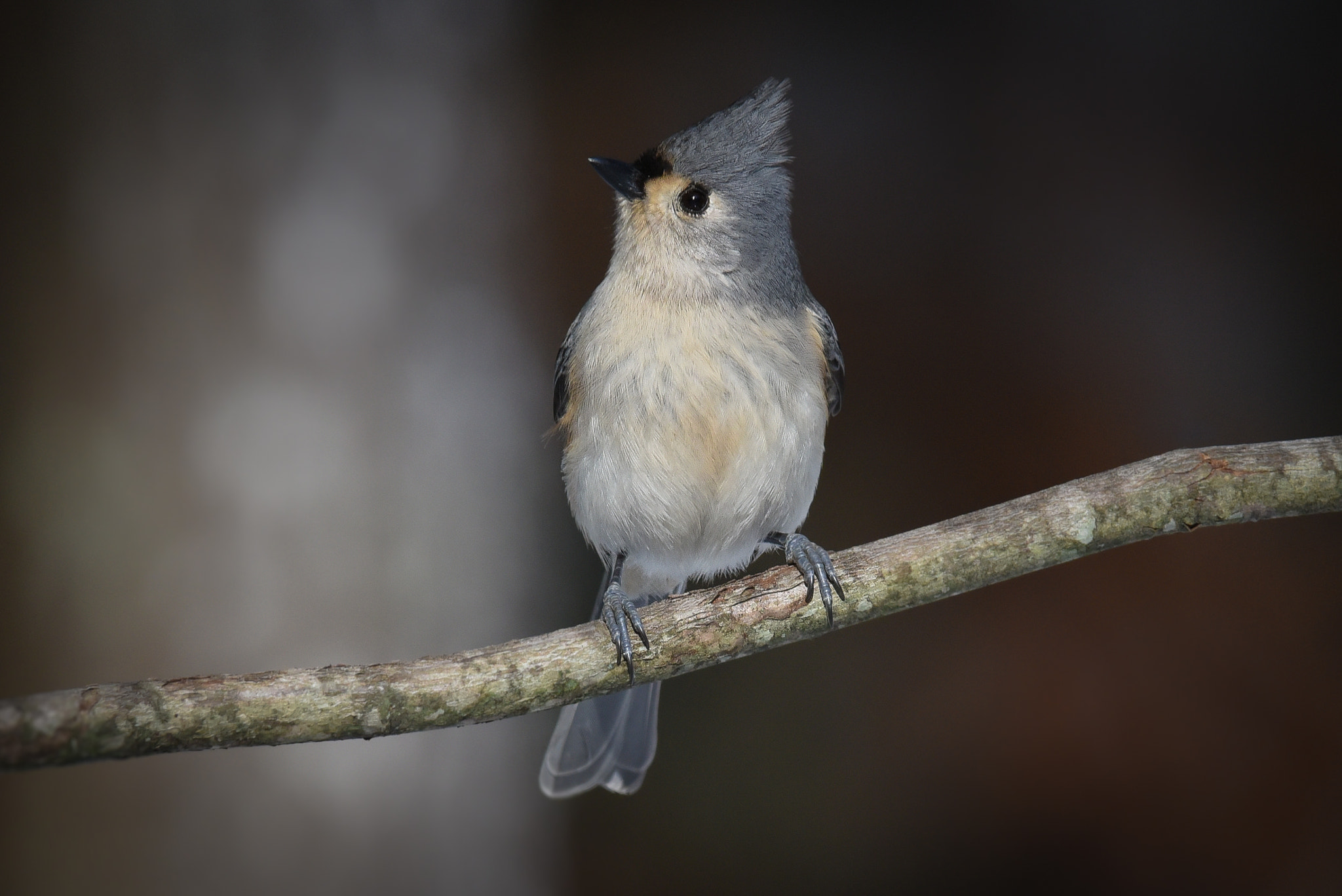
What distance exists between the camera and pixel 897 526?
75.0 inches

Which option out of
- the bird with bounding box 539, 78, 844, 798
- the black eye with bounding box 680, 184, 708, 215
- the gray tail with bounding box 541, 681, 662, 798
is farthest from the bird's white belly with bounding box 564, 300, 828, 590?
the gray tail with bounding box 541, 681, 662, 798

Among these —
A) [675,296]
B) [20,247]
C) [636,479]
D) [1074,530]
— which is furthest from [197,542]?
[1074,530]

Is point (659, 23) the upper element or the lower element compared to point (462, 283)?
upper

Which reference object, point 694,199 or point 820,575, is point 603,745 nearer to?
point 820,575

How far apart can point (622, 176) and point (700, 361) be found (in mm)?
267

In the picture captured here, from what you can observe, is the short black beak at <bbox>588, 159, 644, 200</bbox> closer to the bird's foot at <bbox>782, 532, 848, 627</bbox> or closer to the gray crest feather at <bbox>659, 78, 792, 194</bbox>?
the gray crest feather at <bbox>659, 78, 792, 194</bbox>

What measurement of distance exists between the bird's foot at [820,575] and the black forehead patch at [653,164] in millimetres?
527

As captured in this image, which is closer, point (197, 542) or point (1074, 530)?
point (1074, 530)

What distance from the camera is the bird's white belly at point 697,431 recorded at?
3.81 feet

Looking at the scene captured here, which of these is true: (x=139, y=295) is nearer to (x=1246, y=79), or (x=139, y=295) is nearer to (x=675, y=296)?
(x=675, y=296)

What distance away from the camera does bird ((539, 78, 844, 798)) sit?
1.17m

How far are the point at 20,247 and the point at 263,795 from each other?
3.52ft

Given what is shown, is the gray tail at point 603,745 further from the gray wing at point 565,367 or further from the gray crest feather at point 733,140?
the gray crest feather at point 733,140

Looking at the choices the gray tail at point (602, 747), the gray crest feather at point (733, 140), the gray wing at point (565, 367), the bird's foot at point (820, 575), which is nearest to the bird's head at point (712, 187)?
the gray crest feather at point (733, 140)
